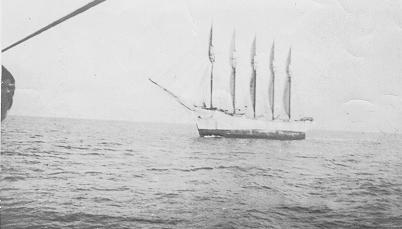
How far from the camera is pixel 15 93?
4516mm

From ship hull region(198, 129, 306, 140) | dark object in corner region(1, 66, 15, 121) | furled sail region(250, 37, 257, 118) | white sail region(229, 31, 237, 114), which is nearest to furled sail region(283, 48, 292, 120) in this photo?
furled sail region(250, 37, 257, 118)

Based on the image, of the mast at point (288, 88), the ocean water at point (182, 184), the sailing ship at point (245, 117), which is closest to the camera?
the ocean water at point (182, 184)

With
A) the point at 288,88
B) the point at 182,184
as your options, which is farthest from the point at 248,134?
the point at 182,184

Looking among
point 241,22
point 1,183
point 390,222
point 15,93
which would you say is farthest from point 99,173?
point 390,222

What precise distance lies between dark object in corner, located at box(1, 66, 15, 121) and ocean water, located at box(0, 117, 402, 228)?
0.75ft

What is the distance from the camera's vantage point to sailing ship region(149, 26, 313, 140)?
5312mm

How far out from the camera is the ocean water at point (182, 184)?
405 cm

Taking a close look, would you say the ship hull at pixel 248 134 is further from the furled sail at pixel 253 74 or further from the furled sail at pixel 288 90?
the furled sail at pixel 288 90

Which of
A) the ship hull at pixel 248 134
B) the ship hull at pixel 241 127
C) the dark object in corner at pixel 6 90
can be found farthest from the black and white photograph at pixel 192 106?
the ship hull at pixel 248 134

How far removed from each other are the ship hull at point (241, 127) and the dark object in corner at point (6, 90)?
3004 mm

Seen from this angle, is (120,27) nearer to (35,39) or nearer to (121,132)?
(35,39)

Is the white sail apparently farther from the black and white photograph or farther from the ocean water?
the ocean water

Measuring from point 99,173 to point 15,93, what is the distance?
142 centimetres

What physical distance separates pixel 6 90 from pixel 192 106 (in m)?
2.47
